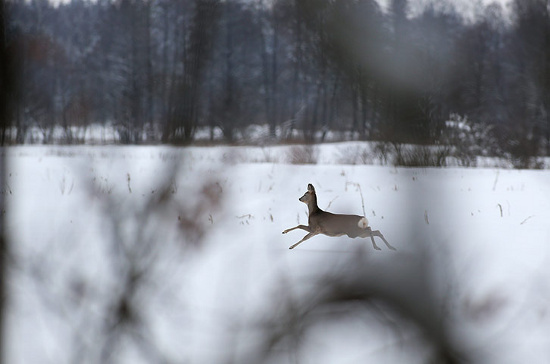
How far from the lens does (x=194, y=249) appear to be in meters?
0.45

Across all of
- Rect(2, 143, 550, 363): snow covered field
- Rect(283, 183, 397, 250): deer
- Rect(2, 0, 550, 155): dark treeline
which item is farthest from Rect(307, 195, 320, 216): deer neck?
Rect(2, 143, 550, 363): snow covered field

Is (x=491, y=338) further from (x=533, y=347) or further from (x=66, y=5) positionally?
(x=66, y=5)

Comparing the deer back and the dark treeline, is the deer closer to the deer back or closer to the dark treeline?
the deer back

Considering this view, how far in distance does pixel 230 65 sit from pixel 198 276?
389 millimetres

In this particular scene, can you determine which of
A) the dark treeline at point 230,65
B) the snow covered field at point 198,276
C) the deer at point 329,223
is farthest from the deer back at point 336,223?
the snow covered field at point 198,276

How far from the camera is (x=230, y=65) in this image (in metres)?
0.80

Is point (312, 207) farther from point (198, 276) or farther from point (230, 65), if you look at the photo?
point (198, 276)

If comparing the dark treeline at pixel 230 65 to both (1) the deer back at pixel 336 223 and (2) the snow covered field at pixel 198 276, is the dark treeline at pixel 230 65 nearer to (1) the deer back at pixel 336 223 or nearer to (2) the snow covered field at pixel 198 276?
(2) the snow covered field at pixel 198 276

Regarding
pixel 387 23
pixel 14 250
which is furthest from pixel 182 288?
pixel 387 23

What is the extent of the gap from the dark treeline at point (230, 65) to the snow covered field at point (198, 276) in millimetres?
81

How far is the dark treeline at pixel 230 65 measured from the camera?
56 cm

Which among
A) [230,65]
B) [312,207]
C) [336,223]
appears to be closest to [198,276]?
[230,65]

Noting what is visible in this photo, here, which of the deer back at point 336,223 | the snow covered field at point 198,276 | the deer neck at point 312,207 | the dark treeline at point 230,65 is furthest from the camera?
the deer neck at point 312,207

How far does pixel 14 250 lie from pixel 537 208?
243cm
